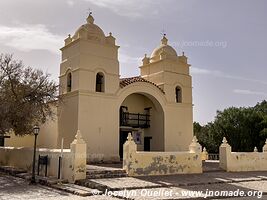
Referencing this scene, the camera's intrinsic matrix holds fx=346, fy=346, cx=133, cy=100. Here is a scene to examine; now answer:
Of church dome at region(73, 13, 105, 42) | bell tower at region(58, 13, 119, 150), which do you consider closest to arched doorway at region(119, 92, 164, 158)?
bell tower at region(58, 13, 119, 150)

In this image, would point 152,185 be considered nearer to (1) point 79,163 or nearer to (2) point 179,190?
(2) point 179,190

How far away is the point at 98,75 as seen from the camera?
22.1 meters

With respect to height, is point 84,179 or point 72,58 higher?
point 72,58

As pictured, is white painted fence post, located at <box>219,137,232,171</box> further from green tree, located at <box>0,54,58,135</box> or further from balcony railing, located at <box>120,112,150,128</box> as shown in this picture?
green tree, located at <box>0,54,58,135</box>

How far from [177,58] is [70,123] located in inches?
396

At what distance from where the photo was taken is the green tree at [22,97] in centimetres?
1714

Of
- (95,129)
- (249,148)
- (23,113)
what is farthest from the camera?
(249,148)

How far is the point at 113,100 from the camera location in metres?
21.8

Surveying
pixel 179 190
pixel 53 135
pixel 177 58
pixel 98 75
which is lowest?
pixel 179 190

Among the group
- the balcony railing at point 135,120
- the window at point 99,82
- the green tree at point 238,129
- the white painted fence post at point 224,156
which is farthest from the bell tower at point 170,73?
the green tree at point 238,129

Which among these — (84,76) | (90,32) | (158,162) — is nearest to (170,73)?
(90,32)

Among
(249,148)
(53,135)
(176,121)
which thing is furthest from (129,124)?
(249,148)

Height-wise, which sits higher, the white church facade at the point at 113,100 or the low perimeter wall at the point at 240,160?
the white church facade at the point at 113,100

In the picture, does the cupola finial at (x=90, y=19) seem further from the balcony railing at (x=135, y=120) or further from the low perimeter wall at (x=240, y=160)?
the low perimeter wall at (x=240, y=160)
